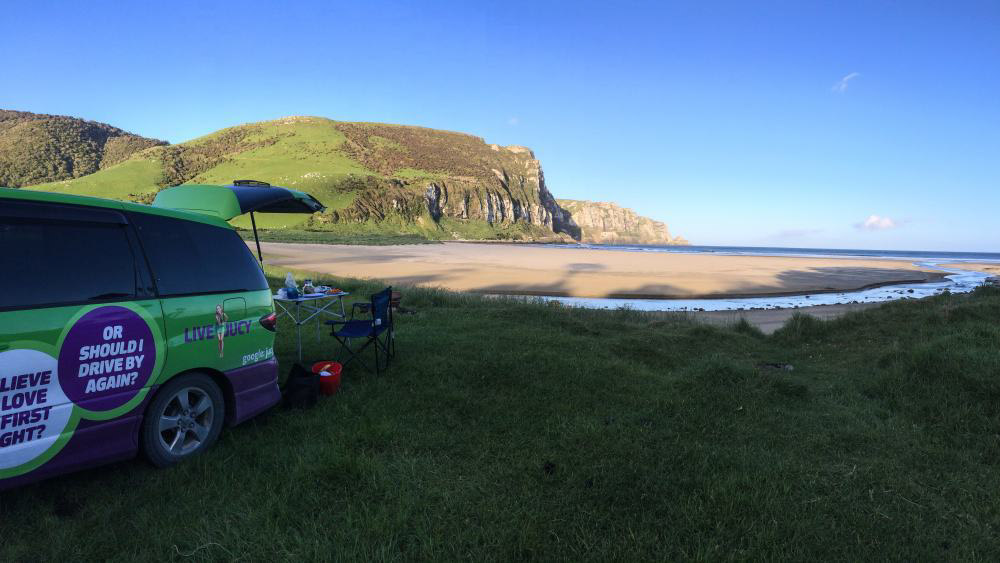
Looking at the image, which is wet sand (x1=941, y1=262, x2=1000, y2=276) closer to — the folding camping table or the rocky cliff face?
the folding camping table

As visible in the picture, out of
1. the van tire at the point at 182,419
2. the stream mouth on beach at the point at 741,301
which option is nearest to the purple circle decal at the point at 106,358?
the van tire at the point at 182,419

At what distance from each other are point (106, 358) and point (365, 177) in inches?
4969

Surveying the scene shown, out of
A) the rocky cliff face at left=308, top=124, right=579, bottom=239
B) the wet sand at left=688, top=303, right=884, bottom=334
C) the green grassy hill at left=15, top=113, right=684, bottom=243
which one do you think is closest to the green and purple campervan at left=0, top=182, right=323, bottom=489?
the wet sand at left=688, top=303, right=884, bottom=334

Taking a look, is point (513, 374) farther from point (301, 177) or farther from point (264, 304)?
point (301, 177)

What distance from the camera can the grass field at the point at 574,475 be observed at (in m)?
Answer: 2.78

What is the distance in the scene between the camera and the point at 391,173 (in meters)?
137

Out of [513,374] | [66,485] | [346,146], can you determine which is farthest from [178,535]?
[346,146]

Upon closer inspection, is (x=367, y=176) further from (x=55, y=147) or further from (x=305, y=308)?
(x=305, y=308)

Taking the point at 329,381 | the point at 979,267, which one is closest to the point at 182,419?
the point at 329,381

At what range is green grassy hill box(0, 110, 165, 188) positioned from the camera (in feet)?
375

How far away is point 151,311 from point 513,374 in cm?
414

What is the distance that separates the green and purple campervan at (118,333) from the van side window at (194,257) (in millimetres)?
11

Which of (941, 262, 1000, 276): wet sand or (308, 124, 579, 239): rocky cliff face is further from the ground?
(308, 124, 579, 239): rocky cliff face

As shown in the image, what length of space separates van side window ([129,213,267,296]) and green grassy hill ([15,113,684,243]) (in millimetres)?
70428
